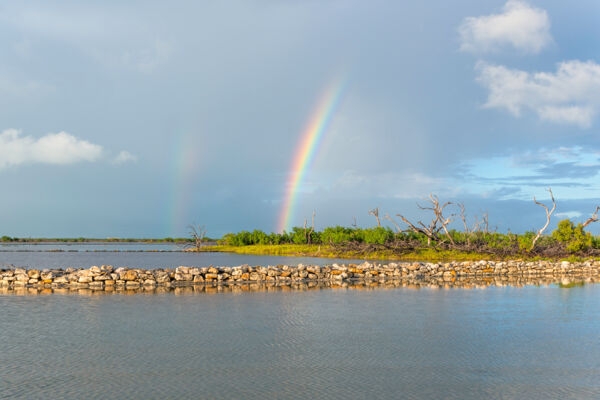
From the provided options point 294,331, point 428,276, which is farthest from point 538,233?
point 294,331

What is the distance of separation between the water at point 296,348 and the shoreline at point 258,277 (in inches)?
156

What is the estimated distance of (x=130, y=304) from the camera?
602 inches

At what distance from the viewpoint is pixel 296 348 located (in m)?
9.74

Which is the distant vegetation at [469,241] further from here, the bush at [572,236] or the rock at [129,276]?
the rock at [129,276]

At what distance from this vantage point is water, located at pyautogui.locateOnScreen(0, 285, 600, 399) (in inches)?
287

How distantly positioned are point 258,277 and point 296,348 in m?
13.0

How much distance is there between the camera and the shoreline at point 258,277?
66.6ft

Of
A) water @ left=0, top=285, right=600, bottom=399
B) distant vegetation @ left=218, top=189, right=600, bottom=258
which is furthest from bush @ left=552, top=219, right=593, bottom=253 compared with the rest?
water @ left=0, top=285, right=600, bottom=399

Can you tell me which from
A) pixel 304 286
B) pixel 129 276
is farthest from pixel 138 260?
pixel 304 286

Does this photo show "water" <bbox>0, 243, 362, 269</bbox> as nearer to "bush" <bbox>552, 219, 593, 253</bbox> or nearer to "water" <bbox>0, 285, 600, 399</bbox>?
"bush" <bbox>552, 219, 593, 253</bbox>

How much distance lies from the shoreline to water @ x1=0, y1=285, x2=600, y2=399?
13.0 feet

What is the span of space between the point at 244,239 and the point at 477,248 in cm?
4638

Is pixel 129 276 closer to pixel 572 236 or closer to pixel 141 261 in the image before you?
pixel 141 261

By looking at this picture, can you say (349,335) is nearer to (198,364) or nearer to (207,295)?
(198,364)
